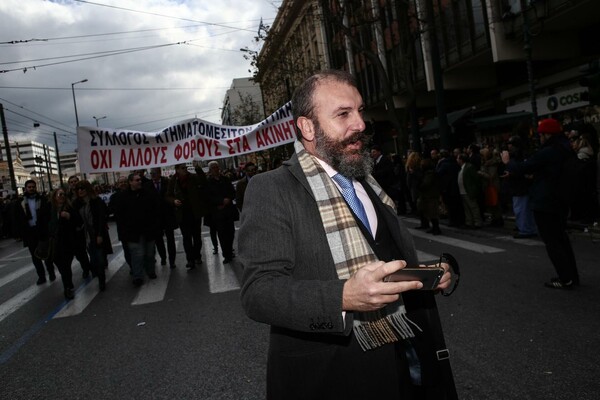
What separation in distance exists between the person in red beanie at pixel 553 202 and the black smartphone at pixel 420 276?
4627 mm

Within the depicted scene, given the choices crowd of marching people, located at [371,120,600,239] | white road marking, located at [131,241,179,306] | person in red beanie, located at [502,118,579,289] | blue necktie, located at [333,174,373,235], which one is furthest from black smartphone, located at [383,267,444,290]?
crowd of marching people, located at [371,120,600,239]

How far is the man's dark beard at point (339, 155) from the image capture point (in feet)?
5.89

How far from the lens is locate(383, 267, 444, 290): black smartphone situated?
135 cm

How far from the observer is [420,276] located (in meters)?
1.39

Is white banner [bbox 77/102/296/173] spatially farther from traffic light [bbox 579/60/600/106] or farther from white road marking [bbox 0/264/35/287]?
traffic light [bbox 579/60/600/106]

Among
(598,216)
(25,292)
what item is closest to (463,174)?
(598,216)

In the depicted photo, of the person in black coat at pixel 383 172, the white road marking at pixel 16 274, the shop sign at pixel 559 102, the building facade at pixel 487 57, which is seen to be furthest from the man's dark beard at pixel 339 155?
the shop sign at pixel 559 102

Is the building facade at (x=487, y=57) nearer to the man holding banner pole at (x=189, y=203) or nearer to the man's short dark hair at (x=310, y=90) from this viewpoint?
the man holding banner pole at (x=189, y=203)

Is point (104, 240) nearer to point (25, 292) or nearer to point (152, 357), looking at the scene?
point (25, 292)

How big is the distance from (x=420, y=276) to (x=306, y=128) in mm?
754

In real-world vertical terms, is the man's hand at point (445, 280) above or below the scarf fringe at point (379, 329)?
above

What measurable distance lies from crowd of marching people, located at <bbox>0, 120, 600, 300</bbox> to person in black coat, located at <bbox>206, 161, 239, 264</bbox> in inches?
0.8

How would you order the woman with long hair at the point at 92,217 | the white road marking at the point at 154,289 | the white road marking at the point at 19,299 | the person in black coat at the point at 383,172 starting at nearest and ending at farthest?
the white road marking at the point at 154,289
the white road marking at the point at 19,299
the woman with long hair at the point at 92,217
the person in black coat at the point at 383,172

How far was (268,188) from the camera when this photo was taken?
1674 mm
